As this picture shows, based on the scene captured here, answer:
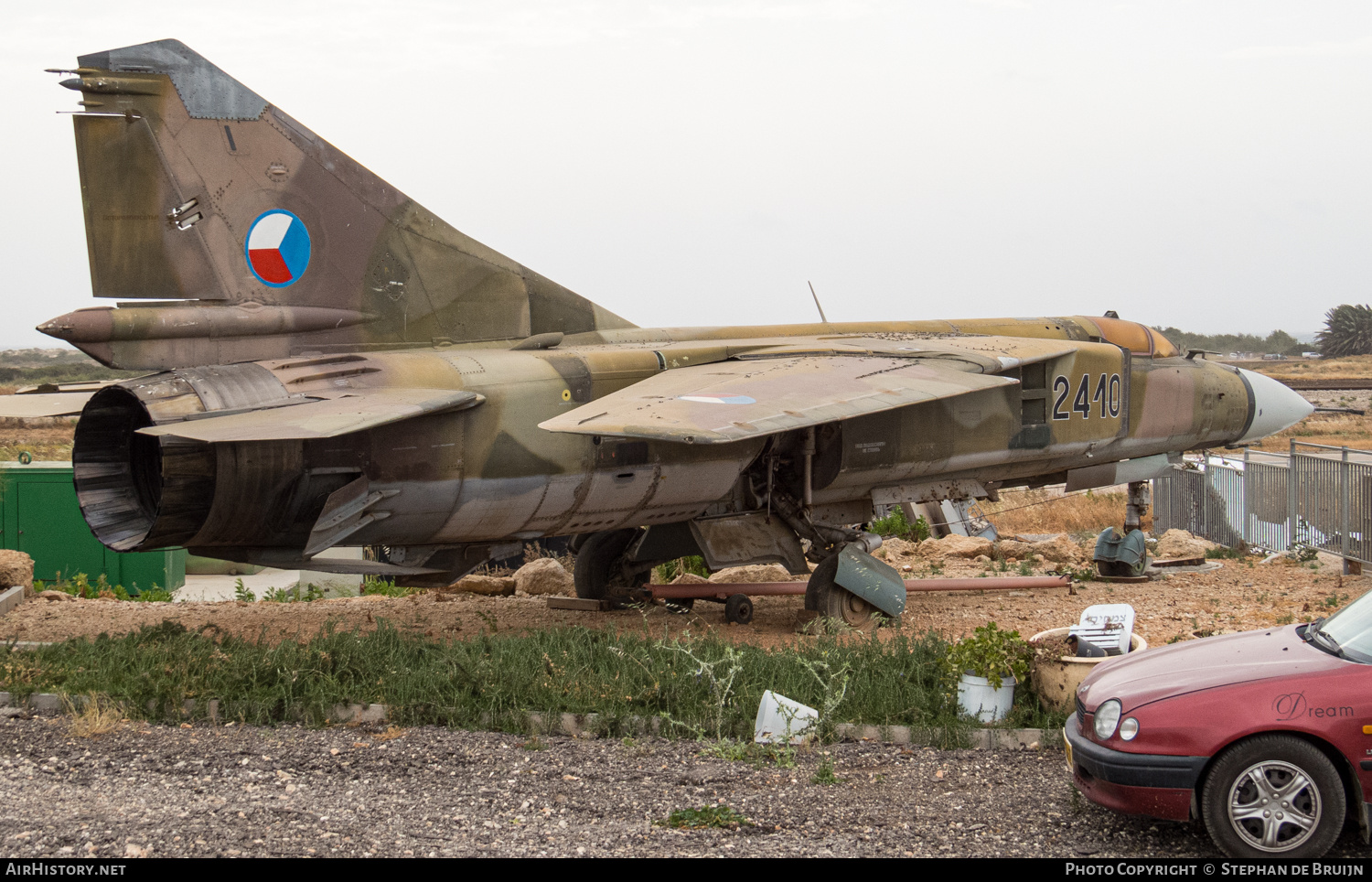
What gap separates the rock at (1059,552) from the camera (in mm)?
16391

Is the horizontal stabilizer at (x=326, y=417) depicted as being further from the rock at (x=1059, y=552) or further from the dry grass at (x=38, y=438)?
the dry grass at (x=38, y=438)

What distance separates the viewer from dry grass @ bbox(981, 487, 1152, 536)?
80.3ft

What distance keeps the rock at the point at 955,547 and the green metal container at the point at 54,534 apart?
10.8m

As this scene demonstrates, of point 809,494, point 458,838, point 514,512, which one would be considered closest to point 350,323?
point 514,512

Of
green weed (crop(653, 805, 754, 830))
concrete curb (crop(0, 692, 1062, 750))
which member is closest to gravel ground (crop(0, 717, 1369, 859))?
green weed (crop(653, 805, 754, 830))

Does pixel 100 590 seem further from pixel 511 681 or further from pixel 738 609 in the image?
pixel 511 681

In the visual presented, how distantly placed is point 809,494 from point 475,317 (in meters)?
3.63

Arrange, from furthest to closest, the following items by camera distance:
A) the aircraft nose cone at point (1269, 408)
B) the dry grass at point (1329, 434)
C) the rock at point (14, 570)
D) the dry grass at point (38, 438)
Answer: the dry grass at point (1329, 434) < the dry grass at point (38, 438) < the aircraft nose cone at point (1269, 408) < the rock at point (14, 570)

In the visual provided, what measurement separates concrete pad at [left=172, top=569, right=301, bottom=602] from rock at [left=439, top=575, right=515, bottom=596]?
3.08 m

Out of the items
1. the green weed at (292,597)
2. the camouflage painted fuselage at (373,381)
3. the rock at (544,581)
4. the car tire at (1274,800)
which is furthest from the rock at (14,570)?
the car tire at (1274,800)

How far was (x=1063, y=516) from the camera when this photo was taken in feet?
84.0

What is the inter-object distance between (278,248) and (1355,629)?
8.42 meters

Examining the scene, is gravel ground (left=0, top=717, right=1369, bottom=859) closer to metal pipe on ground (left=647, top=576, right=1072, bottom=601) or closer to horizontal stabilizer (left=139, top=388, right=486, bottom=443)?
horizontal stabilizer (left=139, top=388, right=486, bottom=443)

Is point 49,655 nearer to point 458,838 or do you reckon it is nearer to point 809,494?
point 458,838
